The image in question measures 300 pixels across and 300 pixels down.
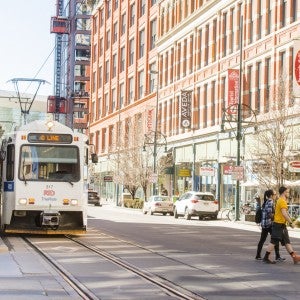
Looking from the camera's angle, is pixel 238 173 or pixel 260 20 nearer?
pixel 238 173

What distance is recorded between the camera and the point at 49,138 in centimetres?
2252

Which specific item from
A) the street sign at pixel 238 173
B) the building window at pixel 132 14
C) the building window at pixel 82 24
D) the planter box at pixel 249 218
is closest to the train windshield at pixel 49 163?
the street sign at pixel 238 173

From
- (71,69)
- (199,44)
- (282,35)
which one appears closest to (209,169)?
(282,35)

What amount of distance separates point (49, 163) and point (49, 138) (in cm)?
75

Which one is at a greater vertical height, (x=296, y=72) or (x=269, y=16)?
(x=269, y=16)

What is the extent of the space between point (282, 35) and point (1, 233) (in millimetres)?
25319

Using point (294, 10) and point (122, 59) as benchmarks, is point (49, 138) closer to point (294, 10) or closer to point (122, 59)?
point (294, 10)

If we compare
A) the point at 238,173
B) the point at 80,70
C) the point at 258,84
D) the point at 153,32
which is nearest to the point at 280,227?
the point at 238,173

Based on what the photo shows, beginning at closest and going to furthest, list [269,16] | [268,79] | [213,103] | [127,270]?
[127,270] → [268,79] → [269,16] → [213,103]

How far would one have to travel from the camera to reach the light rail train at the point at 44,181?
72.3 feet

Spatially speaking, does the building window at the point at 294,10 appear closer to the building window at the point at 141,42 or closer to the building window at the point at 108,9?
the building window at the point at 141,42

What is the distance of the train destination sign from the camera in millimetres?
22397

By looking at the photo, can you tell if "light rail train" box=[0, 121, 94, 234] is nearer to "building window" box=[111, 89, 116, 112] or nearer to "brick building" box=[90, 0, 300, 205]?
"brick building" box=[90, 0, 300, 205]

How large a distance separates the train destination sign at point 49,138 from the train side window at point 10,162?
2.08 ft
